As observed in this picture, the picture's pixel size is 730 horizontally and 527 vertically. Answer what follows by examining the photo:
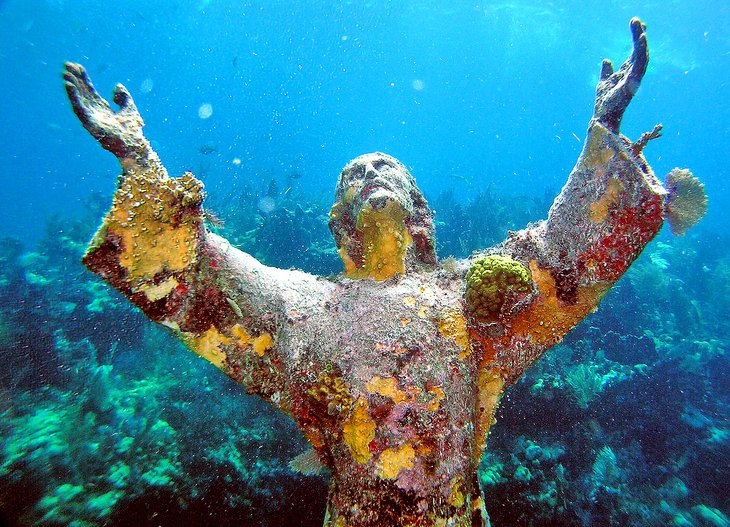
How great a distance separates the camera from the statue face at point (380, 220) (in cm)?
290

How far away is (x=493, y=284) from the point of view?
2.34 meters

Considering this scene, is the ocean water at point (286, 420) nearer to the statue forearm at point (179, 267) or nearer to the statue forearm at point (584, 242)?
the statue forearm at point (179, 267)

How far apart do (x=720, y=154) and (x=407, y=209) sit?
90279 mm

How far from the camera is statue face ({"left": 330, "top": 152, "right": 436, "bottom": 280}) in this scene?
9.53ft

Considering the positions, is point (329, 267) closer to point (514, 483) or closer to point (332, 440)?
point (514, 483)

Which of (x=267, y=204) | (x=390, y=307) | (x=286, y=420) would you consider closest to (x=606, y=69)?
(x=390, y=307)

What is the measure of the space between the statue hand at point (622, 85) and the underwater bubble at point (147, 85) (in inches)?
3216

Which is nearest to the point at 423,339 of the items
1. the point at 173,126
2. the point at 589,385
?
the point at 589,385

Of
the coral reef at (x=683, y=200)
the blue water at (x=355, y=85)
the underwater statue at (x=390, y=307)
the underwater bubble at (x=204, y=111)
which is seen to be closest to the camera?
the underwater statue at (x=390, y=307)

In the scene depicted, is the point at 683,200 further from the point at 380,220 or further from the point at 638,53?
the point at 380,220

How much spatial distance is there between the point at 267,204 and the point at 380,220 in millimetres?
13485

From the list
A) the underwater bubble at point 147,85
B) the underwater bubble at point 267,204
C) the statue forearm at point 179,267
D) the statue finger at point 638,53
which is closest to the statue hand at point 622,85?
the statue finger at point 638,53

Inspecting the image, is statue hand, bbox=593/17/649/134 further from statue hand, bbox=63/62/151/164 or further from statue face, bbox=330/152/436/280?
statue hand, bbox=63/62/151/164

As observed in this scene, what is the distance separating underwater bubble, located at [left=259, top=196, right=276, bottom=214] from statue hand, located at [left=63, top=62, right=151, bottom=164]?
11.5 meters
